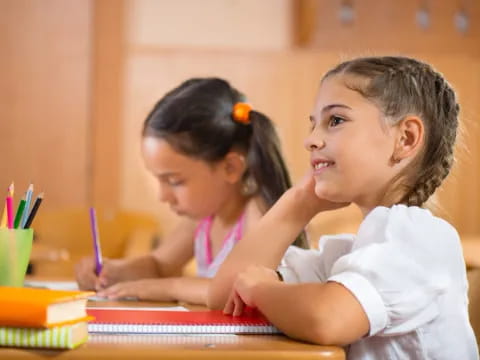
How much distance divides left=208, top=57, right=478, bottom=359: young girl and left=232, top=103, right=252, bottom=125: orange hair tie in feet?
2.05

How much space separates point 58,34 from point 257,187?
332 cm

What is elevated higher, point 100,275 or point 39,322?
point 39,322

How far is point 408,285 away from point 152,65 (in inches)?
159

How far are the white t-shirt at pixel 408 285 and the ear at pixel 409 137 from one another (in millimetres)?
112

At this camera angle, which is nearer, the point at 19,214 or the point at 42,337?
the point at 42,337

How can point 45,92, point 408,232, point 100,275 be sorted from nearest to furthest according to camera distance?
point 408,232
point 100,275
point 45,92

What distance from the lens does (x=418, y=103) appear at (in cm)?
128

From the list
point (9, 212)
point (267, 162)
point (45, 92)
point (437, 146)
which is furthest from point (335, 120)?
point (45, 92)

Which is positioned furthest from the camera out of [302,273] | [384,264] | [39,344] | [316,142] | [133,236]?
[133,236]

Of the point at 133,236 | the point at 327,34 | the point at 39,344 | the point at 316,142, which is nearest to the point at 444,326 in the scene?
the point at 316,142

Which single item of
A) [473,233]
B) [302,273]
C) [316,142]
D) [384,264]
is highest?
[316,142]

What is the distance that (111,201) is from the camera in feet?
16.7

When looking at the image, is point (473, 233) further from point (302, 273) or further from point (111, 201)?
point (302, 273)

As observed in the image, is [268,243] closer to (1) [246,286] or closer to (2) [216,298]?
(2) [216,298]
